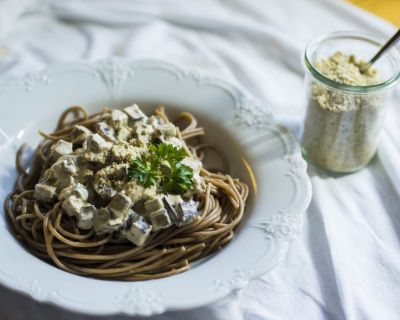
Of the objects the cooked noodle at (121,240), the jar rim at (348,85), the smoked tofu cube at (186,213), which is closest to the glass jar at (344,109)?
the jar rim at (348,85)

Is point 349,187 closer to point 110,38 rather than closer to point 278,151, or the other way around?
point 278,151

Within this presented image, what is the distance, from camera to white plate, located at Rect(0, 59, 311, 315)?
2.21 metres

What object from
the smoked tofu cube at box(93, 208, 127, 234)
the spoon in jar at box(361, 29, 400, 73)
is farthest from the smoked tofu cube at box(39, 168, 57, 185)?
the spoon in jar at box(361, 29, 400, 73)

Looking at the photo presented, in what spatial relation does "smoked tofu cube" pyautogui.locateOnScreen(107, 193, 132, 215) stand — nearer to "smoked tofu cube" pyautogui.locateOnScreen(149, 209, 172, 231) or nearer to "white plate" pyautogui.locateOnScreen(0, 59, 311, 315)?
"smoked tofu cube" pyautogui.locateOnScreen(149, 209, 172, 231)

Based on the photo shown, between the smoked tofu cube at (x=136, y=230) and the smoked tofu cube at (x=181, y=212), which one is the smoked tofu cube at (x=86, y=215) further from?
the smoked tofu cube at (x=181, y=212)

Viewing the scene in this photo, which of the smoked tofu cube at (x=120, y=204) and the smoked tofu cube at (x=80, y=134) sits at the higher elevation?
the smoked tofu cube at (x=120, y=204)

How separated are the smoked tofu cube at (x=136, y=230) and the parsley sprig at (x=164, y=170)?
0.43ft

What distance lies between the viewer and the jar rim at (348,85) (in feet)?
8.75

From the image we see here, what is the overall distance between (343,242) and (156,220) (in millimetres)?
821

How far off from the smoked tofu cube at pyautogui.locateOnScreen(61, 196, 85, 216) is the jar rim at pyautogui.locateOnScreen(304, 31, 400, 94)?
113 cm

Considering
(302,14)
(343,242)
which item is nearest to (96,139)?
(343,242)

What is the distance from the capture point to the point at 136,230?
2377 millimetres

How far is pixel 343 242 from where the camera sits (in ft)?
8.79

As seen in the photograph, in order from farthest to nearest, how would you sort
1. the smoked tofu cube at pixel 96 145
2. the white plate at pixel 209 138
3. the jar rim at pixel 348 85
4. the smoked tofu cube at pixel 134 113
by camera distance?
1. the smoked tofu cube at pixel 134 113
2. the jar rim at pixel 348 85
3. the smoked tofu cube at pixel 96 145
4. the white plate at pixel 209 138
